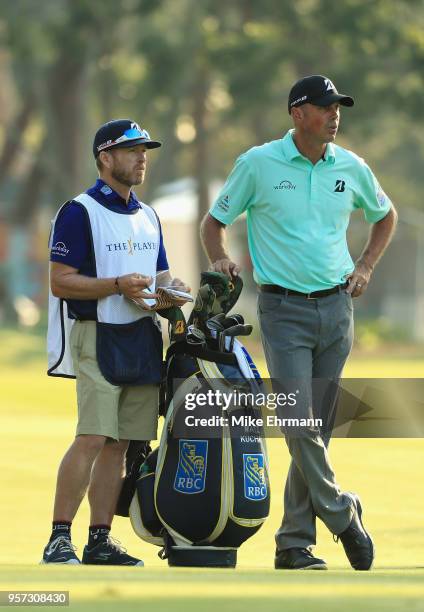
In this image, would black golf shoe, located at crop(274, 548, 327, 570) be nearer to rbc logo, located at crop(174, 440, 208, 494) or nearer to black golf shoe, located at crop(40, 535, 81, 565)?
rbc logo, located at crop(174, 440, 208, 494)

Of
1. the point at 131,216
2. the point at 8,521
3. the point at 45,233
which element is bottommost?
the point at 45,233

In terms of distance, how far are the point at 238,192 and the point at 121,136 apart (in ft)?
2.16

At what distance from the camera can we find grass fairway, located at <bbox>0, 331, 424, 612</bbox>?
17.5 ft

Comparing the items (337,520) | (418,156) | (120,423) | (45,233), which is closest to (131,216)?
(120,423)

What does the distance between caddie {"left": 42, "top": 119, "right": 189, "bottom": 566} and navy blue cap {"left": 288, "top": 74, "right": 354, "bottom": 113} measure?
2.53 ft

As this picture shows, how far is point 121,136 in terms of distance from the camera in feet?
24.5

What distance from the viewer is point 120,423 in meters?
7.33

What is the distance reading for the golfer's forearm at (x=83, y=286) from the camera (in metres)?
7.18

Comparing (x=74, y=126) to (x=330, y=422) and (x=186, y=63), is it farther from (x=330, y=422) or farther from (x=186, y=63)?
(x=330, y=422)

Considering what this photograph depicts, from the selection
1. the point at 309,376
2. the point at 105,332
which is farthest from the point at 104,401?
the point at 309,376

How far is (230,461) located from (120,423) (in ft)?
1.92

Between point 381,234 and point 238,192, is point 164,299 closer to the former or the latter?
point 238,192

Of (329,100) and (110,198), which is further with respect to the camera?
(329,100)

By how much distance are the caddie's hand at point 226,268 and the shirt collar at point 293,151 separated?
1.98 feet
